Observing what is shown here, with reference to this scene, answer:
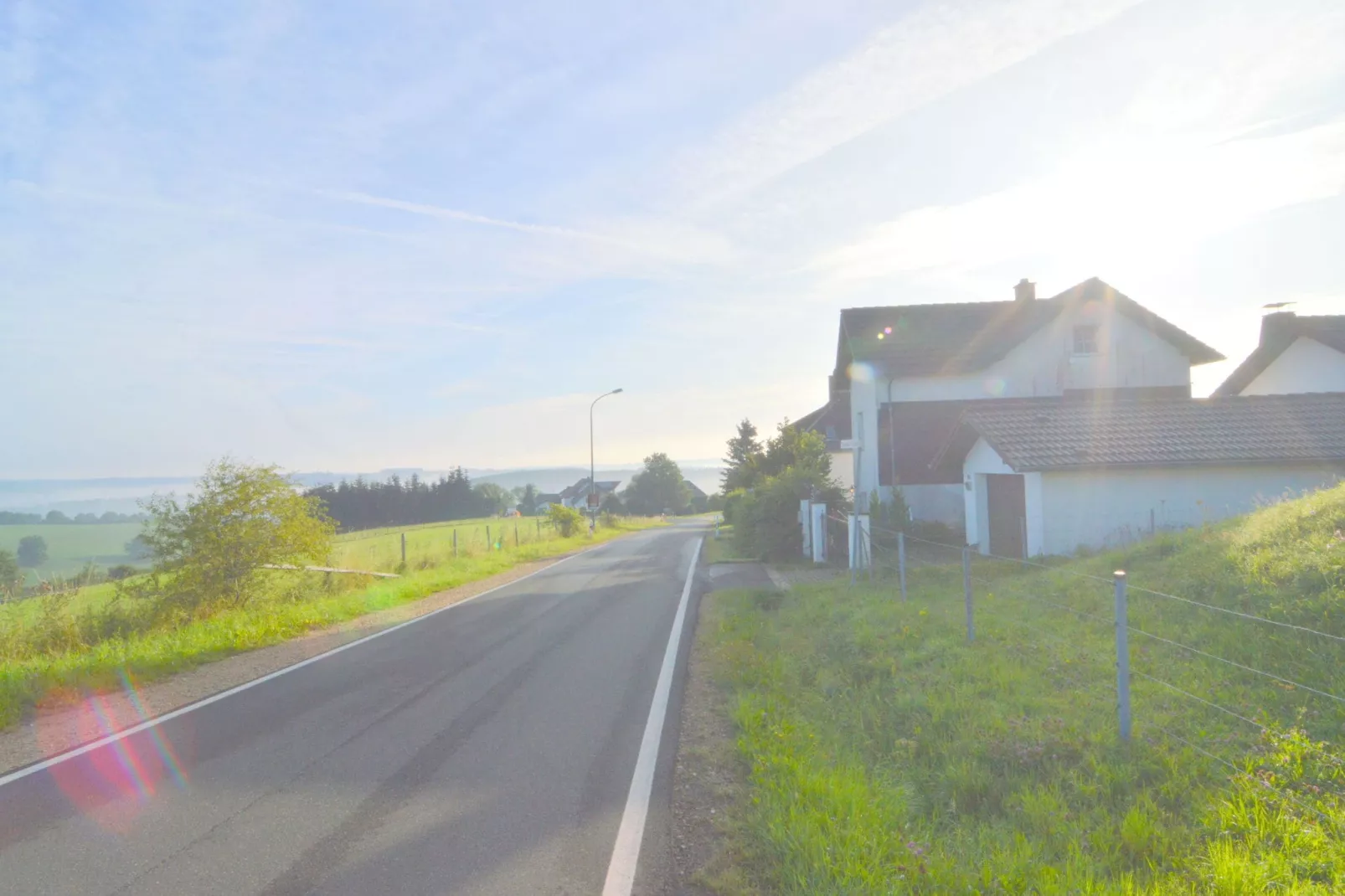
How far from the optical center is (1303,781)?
4816 millimetres

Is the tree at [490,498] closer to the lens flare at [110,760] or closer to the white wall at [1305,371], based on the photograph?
the white wall at [1305,371]

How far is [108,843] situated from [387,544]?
23.3 meters

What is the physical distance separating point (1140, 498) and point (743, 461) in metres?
16.5

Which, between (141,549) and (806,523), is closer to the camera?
(141,549)

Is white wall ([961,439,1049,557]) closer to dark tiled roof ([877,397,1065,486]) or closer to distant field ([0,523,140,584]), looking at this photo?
dark tiled roof ([877,397,1065,486])

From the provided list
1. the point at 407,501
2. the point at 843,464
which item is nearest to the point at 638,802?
the point at 843,464

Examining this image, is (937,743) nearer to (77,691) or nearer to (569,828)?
(569,828)

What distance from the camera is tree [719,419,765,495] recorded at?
29.3m

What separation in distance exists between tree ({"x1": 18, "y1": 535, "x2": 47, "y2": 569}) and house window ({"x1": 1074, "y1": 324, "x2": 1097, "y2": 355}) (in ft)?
105

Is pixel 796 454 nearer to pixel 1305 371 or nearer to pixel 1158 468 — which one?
pixel 1158 468

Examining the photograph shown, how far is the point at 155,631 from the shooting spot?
1230 cm

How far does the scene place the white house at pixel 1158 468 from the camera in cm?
1587

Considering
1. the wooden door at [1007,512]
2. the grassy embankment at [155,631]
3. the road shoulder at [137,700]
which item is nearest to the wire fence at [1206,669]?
the wooden door at [1007,512]

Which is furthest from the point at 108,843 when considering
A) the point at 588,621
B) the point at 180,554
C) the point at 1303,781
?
the point at 180,554
